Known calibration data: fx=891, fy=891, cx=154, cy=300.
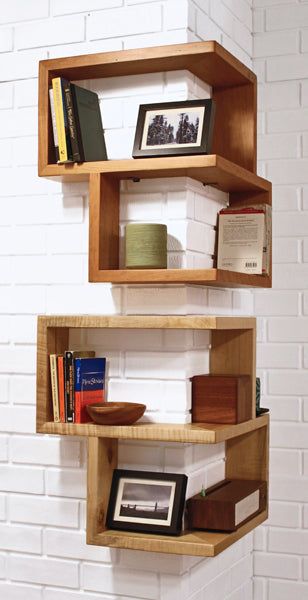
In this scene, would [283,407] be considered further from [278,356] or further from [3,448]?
[3,448]

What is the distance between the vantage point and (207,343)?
96.3 inches

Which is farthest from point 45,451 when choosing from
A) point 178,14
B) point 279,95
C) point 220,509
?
point 279,95

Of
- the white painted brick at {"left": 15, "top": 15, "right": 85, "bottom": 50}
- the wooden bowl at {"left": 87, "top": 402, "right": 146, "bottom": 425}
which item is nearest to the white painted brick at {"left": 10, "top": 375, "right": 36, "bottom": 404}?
the wooden bowl at {"left": 87, "top": 402, "right": 146, "bottom": 425}

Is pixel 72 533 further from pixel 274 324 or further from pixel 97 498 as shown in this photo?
pixel 274 324

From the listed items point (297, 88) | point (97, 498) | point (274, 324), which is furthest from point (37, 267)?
point (297, 88)

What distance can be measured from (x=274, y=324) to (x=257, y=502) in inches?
25.6

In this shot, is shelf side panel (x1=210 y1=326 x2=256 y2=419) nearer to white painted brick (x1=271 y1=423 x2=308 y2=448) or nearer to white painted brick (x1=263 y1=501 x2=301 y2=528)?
white painted brick (x1=271 y1=423 x2=308 y2=448)

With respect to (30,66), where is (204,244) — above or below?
below

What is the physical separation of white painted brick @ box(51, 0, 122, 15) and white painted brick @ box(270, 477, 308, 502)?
A: 1.54 meters

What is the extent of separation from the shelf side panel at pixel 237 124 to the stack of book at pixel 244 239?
0.52 ft

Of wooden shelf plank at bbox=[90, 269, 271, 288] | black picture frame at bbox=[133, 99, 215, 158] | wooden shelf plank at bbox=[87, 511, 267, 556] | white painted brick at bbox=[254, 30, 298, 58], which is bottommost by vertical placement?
wooden shelf plank at bbox=[87, 511, 267, 556]

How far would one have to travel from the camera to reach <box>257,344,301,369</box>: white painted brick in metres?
2.87

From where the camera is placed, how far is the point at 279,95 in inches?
115

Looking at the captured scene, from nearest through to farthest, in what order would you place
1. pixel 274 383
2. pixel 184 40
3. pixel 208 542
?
1. pixel 208 542
2. pixel 184 40
3. pixel 274 383
